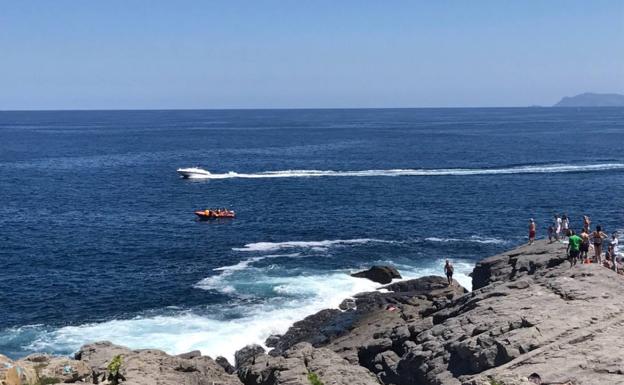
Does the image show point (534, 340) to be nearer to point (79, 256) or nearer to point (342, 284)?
point (342, 284)

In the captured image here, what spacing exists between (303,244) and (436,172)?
55.7 meters

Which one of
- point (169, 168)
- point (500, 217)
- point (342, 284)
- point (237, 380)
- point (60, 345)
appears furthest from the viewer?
point (169, 168)

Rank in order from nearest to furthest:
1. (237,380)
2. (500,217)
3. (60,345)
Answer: (237,380), (60,345), (500,217)

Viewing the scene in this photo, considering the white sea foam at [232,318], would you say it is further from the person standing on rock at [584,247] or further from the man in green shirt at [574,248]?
the man in green shirt at [574,248]

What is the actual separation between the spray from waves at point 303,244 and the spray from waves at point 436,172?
4616 cm

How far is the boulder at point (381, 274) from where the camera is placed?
5328cm

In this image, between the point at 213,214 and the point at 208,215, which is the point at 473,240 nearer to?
the point at 213,214

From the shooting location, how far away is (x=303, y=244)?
66.9 m

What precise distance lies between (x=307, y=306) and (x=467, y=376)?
75.1 feet

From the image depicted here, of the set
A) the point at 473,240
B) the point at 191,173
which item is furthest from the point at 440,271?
the point at 191,173

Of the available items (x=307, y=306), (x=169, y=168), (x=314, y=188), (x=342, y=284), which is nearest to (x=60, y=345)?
(x=307, y=306)

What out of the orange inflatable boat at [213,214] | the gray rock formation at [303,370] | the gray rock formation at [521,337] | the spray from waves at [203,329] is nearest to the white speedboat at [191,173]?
the orange inflatable boat at [213,214]

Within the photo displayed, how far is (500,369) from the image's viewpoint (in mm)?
25250

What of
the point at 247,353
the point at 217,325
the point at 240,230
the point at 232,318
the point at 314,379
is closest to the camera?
the point at 314,379
